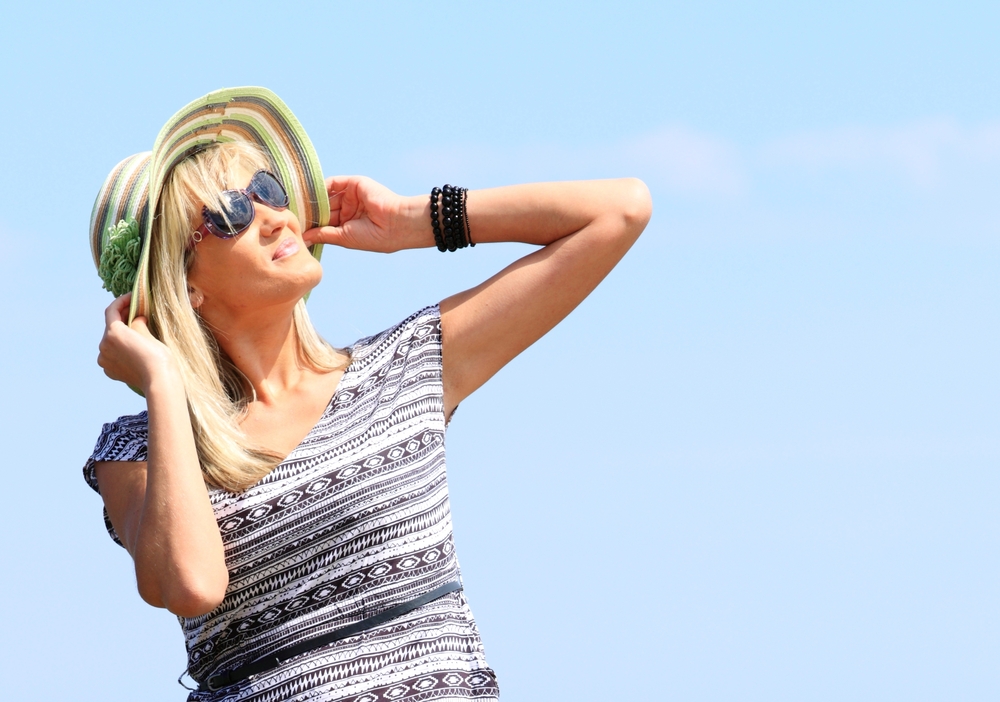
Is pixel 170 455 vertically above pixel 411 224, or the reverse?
pixel 411 224

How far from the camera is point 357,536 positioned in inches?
159

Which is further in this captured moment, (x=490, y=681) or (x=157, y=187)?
(x=157, y=187)

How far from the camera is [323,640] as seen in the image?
158 inches

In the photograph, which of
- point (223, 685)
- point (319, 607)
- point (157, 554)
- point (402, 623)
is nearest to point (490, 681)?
point (402, 623)

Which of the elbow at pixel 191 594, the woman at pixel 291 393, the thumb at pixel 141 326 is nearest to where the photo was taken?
the elbow at pixel 191 594

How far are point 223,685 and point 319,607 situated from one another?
441 millimetres

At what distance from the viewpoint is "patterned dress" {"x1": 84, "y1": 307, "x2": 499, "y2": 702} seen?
396 cm

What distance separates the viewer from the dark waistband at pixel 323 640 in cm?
401

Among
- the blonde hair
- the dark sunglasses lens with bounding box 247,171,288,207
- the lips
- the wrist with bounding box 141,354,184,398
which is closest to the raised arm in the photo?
the blonde hair

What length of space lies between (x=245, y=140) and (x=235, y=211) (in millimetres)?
489

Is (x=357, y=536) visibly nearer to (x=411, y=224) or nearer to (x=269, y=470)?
(x=269, y=470)

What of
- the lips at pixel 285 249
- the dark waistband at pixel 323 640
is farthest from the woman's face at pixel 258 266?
the dark waistband at pixel 323 640

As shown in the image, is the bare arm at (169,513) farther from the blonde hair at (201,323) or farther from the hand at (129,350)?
the blonde hair at (201,323)

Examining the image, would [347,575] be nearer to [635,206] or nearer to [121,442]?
[121,442]
